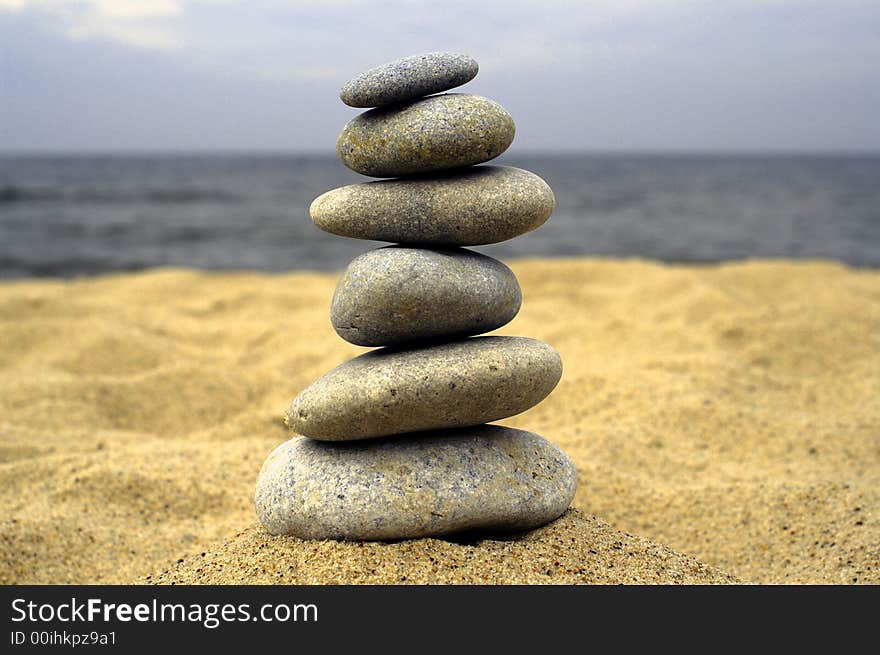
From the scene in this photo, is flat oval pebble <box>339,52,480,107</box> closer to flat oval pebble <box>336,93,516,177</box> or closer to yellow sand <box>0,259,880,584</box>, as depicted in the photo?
flat oval pebble <box>336,93,516,177</box>

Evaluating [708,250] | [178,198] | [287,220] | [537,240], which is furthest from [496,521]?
[178,198]

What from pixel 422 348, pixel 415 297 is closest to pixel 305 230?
pixel 422 348

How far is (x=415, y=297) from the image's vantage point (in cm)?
338

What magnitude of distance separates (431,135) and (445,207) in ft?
1.05

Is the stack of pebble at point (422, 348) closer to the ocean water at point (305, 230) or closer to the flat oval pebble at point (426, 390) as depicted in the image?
the flat oval pebble at point (426, 390)

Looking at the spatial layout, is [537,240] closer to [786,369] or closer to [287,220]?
[287,220]

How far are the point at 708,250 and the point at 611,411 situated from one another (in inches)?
555

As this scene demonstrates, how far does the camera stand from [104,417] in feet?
20.4

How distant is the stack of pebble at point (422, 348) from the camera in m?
3.34

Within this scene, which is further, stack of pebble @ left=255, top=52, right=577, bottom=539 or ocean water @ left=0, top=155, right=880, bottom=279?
ocean water @ left=0, top=155, right=880, bottom=279

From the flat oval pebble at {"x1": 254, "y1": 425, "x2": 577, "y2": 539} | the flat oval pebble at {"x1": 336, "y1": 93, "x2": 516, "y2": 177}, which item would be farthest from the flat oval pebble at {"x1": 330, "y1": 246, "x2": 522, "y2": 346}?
the flat oval pebble at {"x1": 254, "y1": 425, "x2": 577, "y2": 539}

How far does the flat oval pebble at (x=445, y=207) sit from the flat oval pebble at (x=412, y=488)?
935 mm

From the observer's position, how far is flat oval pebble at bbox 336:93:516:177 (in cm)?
339

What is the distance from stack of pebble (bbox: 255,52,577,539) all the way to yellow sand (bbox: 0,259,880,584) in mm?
186
